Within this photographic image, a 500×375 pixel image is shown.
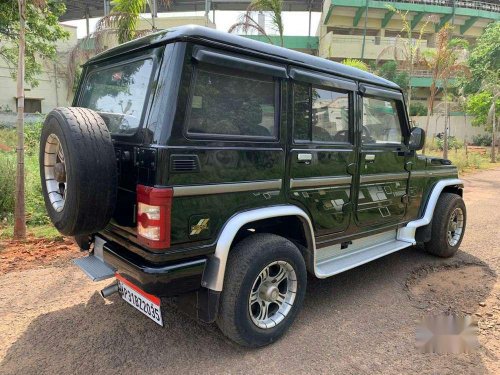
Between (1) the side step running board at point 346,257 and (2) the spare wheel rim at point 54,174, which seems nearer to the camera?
(2) the spare wheel rim at point 54,174

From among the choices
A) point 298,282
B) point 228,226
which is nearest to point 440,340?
point 298,282

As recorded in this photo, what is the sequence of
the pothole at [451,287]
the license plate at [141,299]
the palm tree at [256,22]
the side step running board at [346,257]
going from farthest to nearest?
1. the palm tree at [256,22]
2. the pothole at [451,287]
3. the side step running board at [346,257]
4. the license plate at [141,299]

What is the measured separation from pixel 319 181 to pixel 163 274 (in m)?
1.53

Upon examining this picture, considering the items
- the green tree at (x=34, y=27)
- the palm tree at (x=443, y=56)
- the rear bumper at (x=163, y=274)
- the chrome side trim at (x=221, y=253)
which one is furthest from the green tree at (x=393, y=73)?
the rear bumper at (x=163, y=274)

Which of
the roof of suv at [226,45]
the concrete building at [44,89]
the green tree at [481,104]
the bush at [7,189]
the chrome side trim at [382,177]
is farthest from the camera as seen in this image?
the concrete building at [44,89]

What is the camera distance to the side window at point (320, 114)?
3.12 m

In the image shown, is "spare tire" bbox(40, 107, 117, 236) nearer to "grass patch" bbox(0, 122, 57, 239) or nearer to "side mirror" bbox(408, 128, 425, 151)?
"side mirror" bbox(408, 128, 425, 151)

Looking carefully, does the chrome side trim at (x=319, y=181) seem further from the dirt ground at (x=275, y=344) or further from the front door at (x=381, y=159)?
the dirt ground at (x=275, y=344)

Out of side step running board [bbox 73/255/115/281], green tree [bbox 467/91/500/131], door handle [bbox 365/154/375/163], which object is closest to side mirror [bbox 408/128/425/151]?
door handle [bbox 365/154/375/163]

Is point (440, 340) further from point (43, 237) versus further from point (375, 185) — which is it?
point (43, 237)

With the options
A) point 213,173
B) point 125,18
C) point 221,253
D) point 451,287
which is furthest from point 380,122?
point 125,18

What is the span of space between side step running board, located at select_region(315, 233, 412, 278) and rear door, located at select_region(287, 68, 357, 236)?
0.30m

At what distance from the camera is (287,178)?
298cm

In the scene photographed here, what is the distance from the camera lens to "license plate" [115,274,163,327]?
257 centimetres
